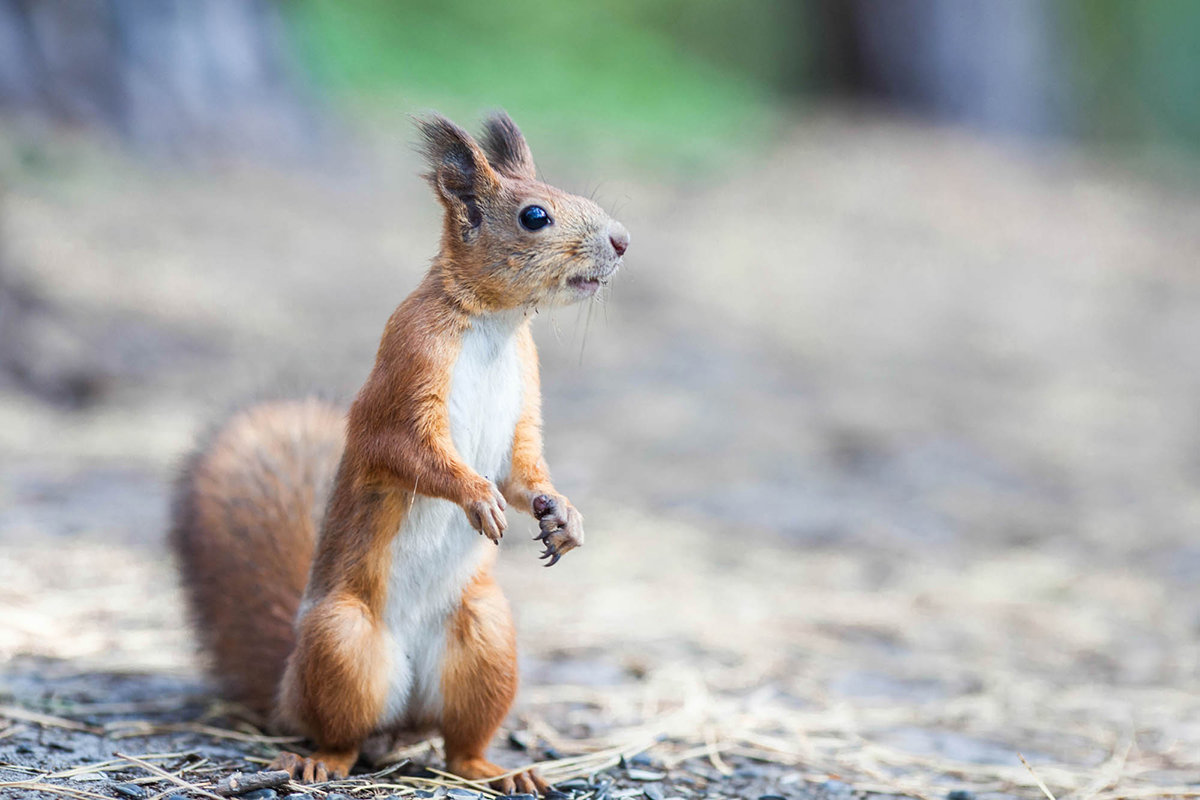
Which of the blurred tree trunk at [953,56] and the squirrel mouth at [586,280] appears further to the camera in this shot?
the blurred tree trunk at [953,56]

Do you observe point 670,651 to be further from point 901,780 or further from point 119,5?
point 119,5

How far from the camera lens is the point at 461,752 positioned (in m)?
2.48

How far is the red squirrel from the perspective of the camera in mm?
2285

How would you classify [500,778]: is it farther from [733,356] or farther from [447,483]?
[733,356]

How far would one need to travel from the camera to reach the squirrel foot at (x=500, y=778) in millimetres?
2438

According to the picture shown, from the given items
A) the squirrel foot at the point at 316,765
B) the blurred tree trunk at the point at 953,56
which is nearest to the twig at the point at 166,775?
the squirrel foot at the point at 316,765

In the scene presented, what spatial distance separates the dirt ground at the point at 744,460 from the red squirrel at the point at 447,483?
0.21 meters

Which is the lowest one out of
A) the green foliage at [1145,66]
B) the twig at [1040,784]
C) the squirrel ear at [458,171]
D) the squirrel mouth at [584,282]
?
the twig at [1040,784]

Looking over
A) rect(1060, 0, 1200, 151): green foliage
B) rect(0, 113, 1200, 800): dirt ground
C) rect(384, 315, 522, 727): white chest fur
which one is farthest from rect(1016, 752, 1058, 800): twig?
rect(1060, 0, 1200, 151): green foliage

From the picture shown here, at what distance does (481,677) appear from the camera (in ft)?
7.86

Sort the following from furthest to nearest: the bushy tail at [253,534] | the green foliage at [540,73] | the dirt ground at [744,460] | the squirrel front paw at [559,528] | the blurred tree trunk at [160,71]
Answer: the green foliage at [540,73] < the blurred tree trunk at [160,71] < the dirt ground at [744,460] < the bushy tail at [253,534] < the squirrel front paw at [559,528]

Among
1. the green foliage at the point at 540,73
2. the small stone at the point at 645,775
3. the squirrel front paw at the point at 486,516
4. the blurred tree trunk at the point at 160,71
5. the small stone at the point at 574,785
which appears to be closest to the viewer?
the squirrel front paw at the point at 486,516

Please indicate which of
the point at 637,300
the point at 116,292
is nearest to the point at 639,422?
the point at 637,300

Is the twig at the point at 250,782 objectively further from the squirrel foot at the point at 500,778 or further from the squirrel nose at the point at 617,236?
the squirrel nose at the point at 617,236
